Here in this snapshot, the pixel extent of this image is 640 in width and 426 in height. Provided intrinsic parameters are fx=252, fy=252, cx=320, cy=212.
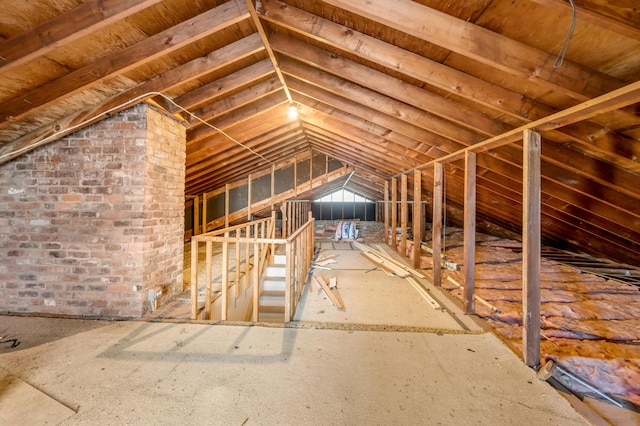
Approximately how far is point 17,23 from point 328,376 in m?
3.10

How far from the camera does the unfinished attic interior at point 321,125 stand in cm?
160

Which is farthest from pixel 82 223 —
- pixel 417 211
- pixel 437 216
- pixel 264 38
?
pixel 417 211

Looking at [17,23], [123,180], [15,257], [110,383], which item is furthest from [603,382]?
[15,257]

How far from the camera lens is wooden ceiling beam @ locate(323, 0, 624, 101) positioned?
157 cm

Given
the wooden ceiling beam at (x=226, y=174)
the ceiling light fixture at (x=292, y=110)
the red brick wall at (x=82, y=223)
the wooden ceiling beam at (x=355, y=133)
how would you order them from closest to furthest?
the red brick wall at (x=82, y=223)
the ceiling light fixture at (x=292, y=110)
the wooden ceiling beam at (x=355, y=133)
the wooden ceiling beam at (x=226, y=174)

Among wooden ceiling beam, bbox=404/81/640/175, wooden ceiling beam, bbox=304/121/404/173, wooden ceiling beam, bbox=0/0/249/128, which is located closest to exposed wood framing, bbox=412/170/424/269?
wooden ceiling beam, bbox=304/121/404/173

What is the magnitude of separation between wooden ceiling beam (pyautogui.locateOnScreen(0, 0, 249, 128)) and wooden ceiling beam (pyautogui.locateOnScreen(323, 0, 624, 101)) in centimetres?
91

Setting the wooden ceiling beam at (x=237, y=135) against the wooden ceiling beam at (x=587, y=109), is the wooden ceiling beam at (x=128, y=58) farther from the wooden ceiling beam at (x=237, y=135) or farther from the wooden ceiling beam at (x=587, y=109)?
the wooden ceiling beam at (x=587, y=109)

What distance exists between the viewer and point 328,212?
40.5 feet

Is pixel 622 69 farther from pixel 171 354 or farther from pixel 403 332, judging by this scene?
pixel 171 354

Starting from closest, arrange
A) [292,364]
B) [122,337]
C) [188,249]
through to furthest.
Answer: [292,364]
[122,337]
[188,249]

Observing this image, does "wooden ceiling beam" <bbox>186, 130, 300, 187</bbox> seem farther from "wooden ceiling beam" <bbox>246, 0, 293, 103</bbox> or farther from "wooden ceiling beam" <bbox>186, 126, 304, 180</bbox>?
"wooden ceiling beam" <bbox>246, 0, 293, 103</bbox>

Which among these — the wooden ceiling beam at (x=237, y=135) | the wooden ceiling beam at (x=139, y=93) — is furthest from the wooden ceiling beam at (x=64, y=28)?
the wooden ceiling beam at (x=237, y=135)

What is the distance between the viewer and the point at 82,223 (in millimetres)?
2682
